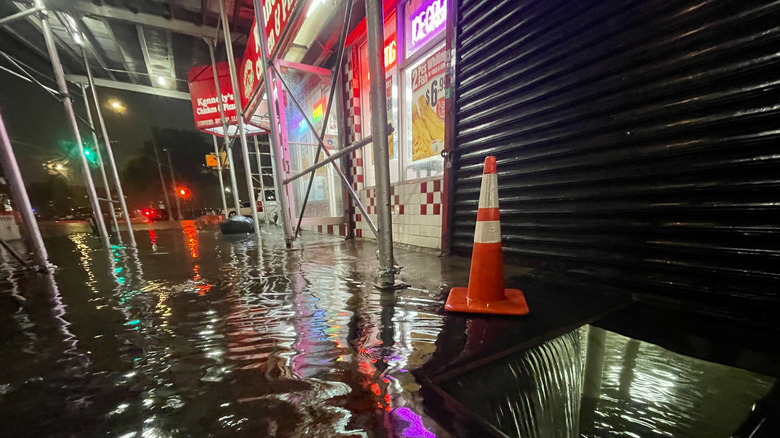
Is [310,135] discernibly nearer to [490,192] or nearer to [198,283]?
[198,283]

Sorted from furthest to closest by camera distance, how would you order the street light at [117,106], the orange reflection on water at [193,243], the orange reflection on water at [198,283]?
the street light at [117,106] < the orange reflection on water at [193,243] < the orange reflection on water at [198,283]

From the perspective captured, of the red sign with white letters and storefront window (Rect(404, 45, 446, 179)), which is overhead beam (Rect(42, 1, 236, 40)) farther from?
storefront window (Rect(404, 45, 446, 179))

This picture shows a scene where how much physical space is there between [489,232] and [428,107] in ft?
7.38

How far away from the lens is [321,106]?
4625 millimetres

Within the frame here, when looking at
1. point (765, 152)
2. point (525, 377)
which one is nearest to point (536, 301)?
point (525, 377)

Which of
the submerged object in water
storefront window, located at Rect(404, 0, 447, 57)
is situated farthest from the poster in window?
the submerged object in water

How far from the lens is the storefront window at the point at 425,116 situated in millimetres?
2918

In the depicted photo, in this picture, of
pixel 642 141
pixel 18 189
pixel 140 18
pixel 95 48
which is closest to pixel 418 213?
pixel 642 141

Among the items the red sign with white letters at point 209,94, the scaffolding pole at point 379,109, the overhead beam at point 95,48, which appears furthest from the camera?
the red sign with white letters at point 209,94

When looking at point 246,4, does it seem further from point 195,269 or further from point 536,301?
point 536,301

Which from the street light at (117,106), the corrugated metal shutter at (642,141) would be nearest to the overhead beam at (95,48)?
the street light at (117,106)

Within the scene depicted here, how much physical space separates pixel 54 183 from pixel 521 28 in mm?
15103

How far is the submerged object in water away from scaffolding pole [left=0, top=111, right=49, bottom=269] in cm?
306

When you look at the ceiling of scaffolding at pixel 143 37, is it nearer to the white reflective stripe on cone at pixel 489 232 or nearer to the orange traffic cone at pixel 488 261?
the orange traffic cone at pixel 488 261
